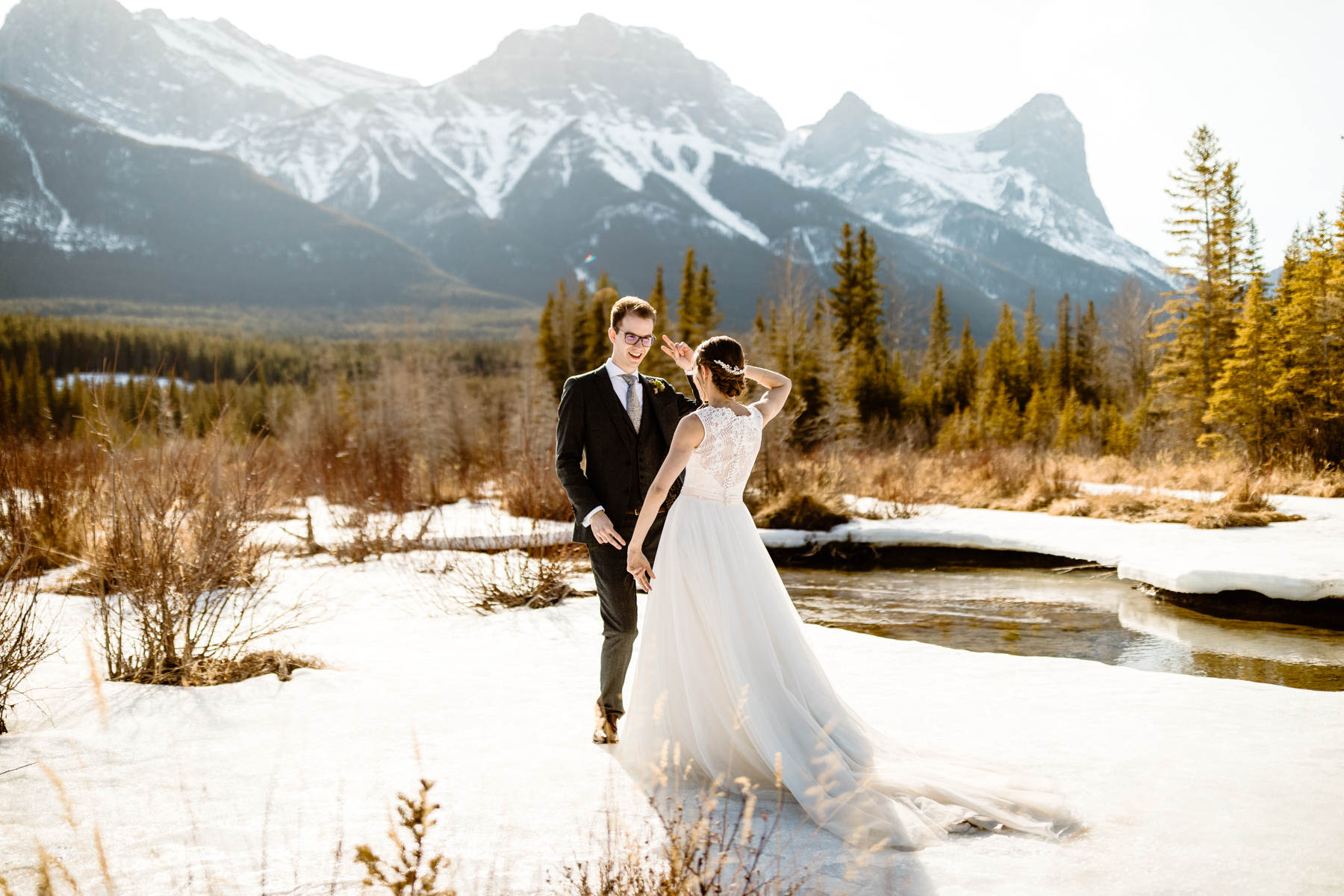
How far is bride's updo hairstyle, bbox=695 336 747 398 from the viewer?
3.24 m

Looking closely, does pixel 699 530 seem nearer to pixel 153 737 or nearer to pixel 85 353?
pixel 153 737

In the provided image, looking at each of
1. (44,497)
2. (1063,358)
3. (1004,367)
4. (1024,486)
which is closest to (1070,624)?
(1024,486)

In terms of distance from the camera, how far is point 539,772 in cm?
329

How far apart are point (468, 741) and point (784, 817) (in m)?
1.63

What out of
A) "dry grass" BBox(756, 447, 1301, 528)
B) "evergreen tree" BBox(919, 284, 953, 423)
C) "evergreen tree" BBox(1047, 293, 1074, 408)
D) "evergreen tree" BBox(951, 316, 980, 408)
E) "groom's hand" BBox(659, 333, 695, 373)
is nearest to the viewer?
"groom's hand" BBox(659, 333, 695, 373)

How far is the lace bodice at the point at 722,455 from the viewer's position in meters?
3.27

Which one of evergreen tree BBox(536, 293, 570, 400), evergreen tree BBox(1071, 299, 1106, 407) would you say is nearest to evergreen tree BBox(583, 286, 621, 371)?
evergreen tree BBox(536, 293, 570, 400)

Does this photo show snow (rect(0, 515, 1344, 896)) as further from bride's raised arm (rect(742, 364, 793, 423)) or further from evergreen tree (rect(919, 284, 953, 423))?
evergreen tree (rect(919, 284, 953, 423))

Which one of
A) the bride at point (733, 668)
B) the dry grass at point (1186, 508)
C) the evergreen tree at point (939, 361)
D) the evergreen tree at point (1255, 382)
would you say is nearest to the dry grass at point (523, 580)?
the bride at point (733, 668)

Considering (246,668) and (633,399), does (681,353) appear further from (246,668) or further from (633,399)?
(246,668)

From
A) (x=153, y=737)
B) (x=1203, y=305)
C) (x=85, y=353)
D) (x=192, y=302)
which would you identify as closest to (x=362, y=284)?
(x=192, y=302)

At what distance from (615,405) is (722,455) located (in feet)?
2.10

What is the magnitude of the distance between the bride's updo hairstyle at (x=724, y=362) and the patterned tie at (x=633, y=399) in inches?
19.1

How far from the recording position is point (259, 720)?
3967 millimetres
